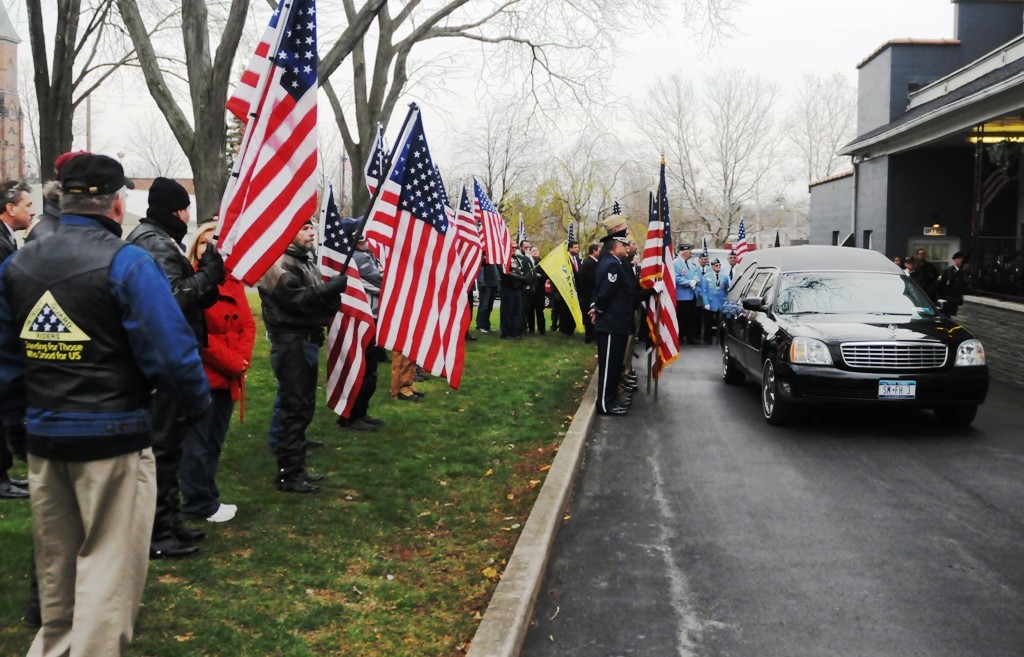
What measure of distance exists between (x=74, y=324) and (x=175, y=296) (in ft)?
5.53

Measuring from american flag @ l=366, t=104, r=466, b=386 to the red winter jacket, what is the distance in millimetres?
1343

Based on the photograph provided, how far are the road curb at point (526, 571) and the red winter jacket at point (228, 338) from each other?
204 cm

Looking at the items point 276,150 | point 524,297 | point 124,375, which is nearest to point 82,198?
point 124,375

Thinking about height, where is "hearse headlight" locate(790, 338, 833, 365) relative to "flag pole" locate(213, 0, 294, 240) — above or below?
below

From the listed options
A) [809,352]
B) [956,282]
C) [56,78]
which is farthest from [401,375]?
[956,282]

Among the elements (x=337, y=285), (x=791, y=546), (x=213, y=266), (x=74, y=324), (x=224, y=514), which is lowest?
(x=791, y=546)

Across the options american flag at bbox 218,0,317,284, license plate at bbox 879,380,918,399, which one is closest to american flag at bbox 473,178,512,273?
license plate at bbox 879,380,918,399

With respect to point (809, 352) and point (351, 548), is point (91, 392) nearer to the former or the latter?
point (351, 548)

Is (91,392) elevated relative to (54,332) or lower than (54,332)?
lower

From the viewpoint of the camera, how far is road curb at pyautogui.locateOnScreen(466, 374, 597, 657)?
435 cm

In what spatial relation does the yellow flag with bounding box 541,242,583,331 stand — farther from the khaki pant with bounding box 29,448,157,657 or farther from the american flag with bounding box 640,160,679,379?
the khaki pant with bounding box 29,448,157,657

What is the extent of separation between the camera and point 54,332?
135 inches

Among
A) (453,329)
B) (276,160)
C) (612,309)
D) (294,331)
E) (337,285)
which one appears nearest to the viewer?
(276,160)

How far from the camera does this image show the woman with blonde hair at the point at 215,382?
234 inches
